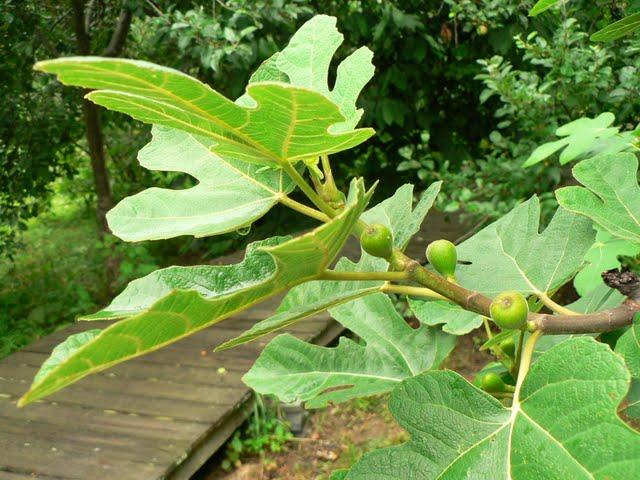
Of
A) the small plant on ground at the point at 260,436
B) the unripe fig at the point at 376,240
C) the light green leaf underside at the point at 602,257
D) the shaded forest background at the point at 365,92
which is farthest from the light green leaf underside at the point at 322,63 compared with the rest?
the small plant on ground at the point at 260,436

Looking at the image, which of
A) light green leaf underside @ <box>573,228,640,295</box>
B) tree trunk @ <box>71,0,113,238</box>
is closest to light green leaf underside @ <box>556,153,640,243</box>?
light green leaf underside @ <box>573,228,640,295</box>

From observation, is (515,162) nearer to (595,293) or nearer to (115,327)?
(595,293)

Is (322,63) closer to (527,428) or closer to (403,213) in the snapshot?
(403,213)

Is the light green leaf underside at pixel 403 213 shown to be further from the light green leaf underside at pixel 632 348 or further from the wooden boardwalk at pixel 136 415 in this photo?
the wooden boardwalk at pixel 136 415

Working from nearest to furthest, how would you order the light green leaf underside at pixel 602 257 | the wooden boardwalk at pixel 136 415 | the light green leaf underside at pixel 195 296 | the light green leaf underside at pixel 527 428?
the light green leaf underside at pixel 195 296 → the light green leaf underside at pixel 527 428 → the light green leaf underside at pixel 602 257 → the wooden boardwalk at pixel 136 415

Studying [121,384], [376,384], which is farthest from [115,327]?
[121,384]

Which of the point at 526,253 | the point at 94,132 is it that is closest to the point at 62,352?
the point at 526,253
